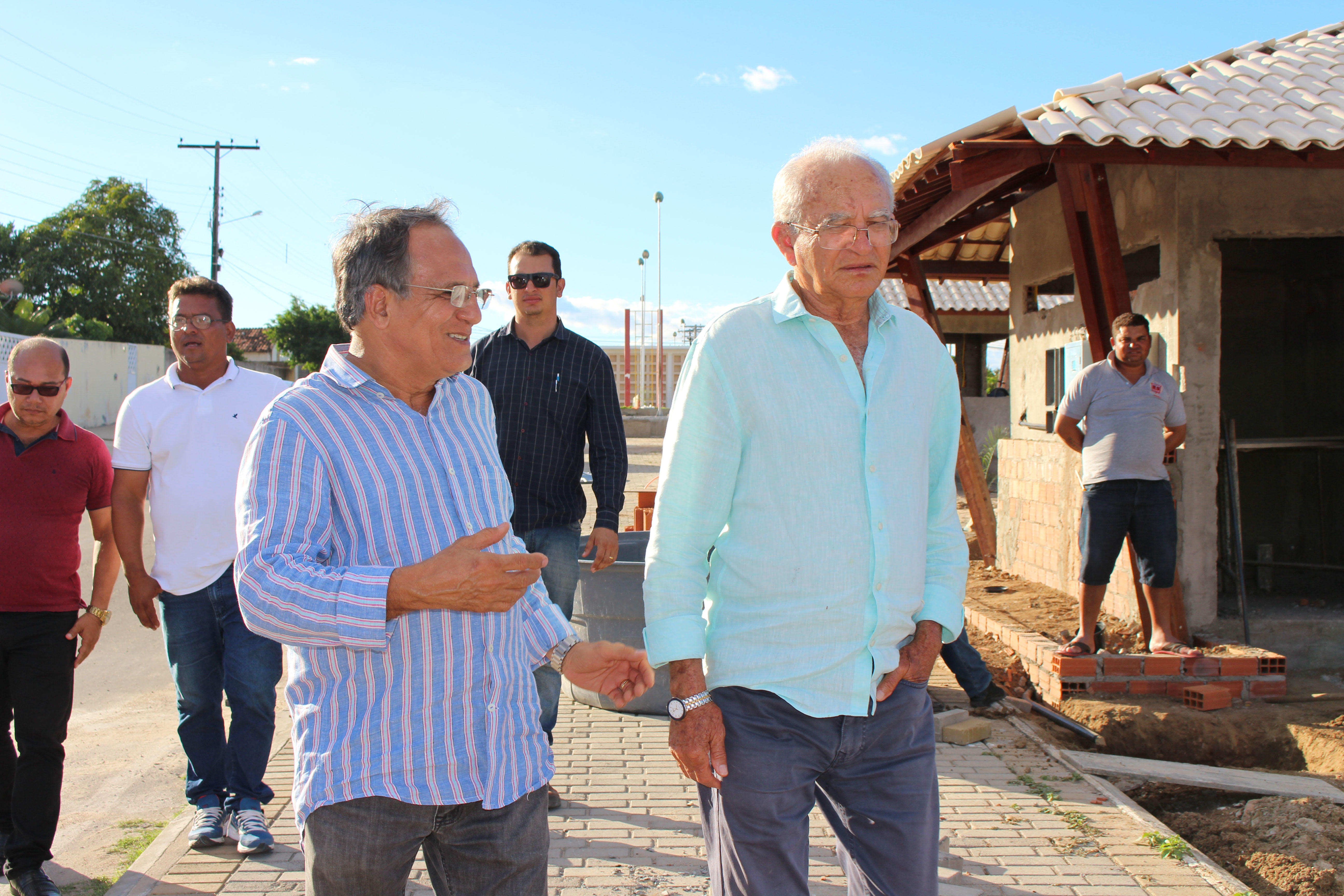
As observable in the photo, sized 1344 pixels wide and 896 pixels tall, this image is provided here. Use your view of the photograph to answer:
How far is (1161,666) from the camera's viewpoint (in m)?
5.98

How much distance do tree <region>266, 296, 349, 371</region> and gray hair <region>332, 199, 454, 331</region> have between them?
52339 mm

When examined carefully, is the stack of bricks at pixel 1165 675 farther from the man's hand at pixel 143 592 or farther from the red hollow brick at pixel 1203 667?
the man's hand at pixel 143 592

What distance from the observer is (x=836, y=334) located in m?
2.24

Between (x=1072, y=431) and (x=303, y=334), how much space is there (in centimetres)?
5096

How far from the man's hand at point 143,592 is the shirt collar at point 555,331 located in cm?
167

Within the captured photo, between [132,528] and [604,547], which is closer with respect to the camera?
[132,528]

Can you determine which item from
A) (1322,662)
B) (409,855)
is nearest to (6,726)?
(409,855)

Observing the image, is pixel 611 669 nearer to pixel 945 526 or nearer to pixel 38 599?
pixel 945 526

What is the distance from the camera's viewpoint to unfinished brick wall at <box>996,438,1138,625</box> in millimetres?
7145

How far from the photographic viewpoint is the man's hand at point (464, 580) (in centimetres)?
171

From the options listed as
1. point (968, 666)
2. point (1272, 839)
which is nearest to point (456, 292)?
point (1272, 839)

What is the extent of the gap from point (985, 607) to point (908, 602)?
20.1 feet

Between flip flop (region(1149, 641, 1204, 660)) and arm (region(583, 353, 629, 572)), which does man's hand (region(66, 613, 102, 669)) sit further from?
flip flop (region(1149, 641, 1204, 660))

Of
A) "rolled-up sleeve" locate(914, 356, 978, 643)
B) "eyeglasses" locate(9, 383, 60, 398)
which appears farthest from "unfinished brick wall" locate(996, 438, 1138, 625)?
"eyeglasses" locate(9, 383, 60, 398)
